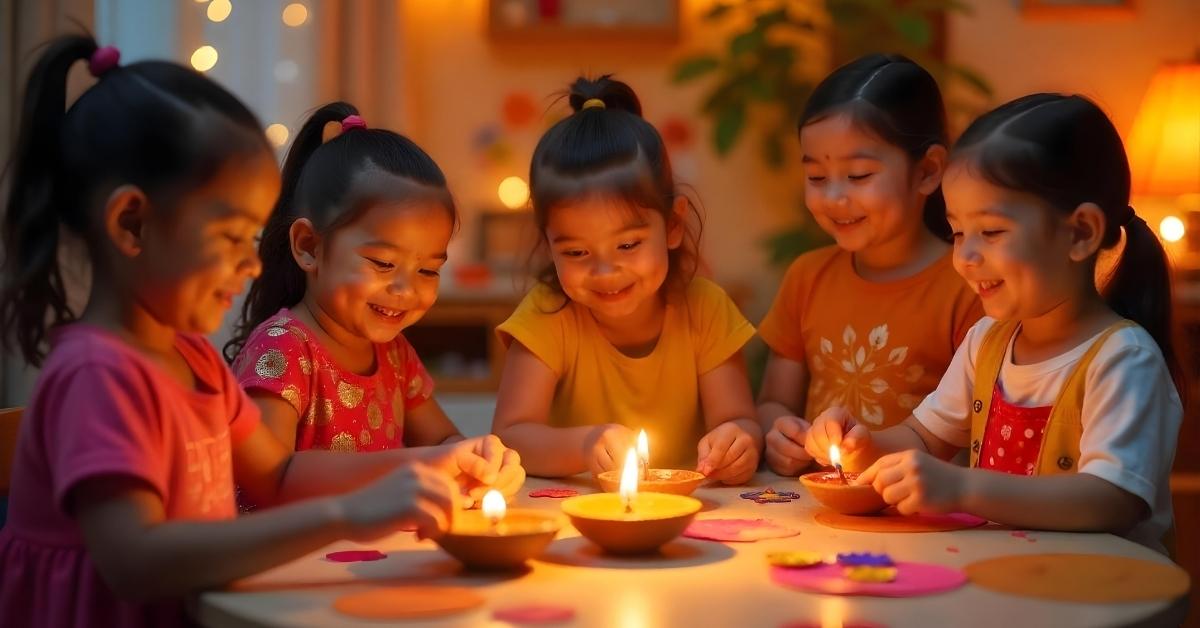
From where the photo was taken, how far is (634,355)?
2061 mm

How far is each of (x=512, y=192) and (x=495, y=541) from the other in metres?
3.65

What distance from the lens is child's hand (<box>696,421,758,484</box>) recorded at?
1.70 metres

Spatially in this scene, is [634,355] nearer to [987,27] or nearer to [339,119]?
[339,119]

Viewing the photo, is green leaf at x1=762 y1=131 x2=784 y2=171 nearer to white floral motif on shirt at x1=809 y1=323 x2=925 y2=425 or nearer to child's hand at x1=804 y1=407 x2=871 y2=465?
white floral motif on shirt at x1=809 y1=323 x2=925 y2=425

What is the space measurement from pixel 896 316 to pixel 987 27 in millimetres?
3030

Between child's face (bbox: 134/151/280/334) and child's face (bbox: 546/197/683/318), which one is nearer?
child's face (bbox: 134/151/280/334)

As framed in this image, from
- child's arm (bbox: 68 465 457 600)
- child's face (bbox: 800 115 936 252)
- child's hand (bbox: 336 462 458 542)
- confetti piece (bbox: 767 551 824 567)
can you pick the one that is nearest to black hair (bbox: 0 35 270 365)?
child's arm (bbox: 68 465 457 600)

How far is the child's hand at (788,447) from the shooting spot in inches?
69.9

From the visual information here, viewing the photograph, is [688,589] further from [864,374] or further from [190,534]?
[864,374]

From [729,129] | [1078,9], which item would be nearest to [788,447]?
[729,129]

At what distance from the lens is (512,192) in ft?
15.6

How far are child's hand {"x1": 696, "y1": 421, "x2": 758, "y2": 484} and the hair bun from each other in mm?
621

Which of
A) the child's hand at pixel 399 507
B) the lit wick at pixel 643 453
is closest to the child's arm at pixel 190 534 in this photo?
the child's hand at pixel 399 507

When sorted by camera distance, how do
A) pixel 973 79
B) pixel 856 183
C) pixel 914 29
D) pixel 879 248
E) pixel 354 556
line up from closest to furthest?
pixel 354 556, pixel 856 183, pixel 879 248, pixel 914 29, pixel 973 79
